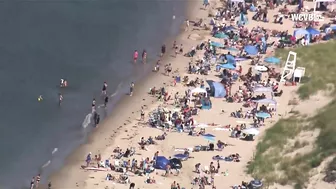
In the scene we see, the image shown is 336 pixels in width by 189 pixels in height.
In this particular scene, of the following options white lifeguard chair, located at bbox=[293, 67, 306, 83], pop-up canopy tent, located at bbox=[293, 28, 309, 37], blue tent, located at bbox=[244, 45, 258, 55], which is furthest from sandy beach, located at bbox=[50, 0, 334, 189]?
pop-up canopy tent, located at bbox=[293, 28, 309, 37]

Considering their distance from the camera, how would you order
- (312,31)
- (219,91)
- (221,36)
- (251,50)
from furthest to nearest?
(221,36) → (312,31) → (251,50) → (219,91)

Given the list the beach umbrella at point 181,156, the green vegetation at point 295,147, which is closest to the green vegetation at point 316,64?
the green vegetation at point 295,147

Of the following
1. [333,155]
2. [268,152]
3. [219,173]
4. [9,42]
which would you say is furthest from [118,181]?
[9,42]

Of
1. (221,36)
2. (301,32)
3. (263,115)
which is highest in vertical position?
(301,32)

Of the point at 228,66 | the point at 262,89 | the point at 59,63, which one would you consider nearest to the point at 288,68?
the point at 228,66

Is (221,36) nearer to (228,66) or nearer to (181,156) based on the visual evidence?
(228,66)

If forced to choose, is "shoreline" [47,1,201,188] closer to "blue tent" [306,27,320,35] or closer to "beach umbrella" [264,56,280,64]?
"beach umbrella" [264,56,280,64]

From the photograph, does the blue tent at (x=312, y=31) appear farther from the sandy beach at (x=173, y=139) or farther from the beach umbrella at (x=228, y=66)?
the beach umbrella at (x=228, y=66)

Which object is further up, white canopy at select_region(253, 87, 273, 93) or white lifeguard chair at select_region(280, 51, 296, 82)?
white lifeguard chair at select_region(280, 51, 296, 82)

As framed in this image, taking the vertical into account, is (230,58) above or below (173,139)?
above
